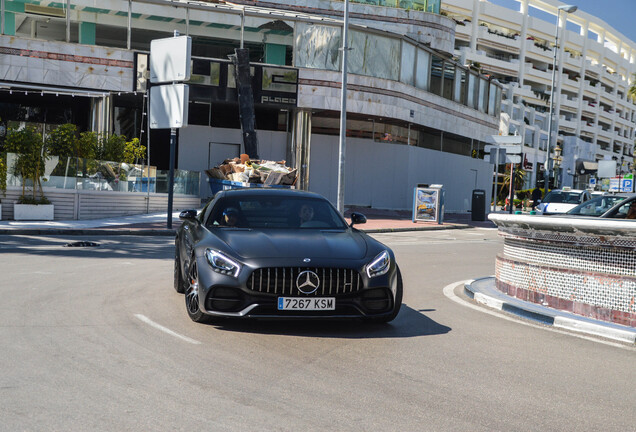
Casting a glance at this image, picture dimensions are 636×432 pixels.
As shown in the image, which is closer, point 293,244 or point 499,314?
point 293,244

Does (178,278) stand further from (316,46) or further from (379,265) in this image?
(316,46)

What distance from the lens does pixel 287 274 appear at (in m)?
7.19

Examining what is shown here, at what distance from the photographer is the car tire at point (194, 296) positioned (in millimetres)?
7590

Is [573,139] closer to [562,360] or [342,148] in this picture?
[342,148]

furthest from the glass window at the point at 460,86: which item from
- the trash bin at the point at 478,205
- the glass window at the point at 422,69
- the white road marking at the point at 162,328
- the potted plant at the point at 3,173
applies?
the white road marking at the point at 162,328

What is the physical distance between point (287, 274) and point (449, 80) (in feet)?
123

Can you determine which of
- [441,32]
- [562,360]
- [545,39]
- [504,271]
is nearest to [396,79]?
[441,32]

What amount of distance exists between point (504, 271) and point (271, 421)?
667cm

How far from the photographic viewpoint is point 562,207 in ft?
101

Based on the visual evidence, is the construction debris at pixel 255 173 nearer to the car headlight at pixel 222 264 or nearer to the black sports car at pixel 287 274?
the black sports car at pixel 287 274

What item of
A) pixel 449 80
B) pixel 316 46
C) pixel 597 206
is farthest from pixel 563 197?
pixel 449 80

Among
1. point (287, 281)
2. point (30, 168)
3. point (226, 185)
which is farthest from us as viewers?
point (226, 185)

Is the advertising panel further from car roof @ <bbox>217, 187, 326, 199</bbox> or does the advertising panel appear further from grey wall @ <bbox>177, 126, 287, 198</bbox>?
car roof @ <bbox>217, 187, 326, 199</bbox>

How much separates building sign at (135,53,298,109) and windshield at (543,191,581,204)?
11.9 meters
